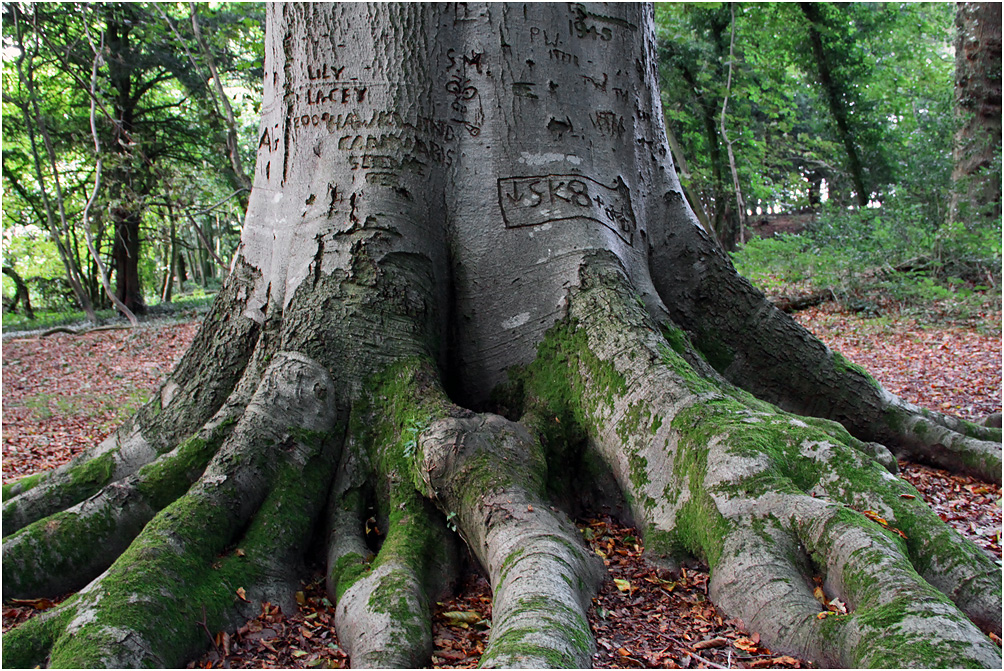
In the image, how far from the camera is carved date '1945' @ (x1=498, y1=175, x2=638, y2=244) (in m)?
4.25

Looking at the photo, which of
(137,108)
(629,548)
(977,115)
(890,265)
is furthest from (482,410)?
(137,108)

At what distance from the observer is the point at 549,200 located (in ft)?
14.0

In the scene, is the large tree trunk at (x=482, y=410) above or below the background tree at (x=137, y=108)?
below

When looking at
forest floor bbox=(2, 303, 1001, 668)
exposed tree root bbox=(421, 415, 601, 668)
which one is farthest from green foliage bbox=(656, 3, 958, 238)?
exposed tree root bbox=(421, 415, 601, 668)

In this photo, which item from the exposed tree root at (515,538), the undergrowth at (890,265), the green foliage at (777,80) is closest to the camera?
the exposed tree root at (515,538)

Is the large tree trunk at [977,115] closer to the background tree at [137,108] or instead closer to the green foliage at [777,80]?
the green foliage at [777,80]

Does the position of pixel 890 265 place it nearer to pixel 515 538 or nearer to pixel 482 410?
pixel 482 410

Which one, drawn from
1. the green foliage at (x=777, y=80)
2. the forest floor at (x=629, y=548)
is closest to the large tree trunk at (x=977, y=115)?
the forest floor at (x=629, y=548)

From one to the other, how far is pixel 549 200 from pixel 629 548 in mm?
2202

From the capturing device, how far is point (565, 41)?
15.0 feet

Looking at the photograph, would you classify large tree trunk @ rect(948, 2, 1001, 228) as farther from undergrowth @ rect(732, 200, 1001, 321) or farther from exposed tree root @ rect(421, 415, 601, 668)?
exposed tree root @ rect(421, 415, 601, 668)

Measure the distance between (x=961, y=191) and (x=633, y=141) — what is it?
10.4 m

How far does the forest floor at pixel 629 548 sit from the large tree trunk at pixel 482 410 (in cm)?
14

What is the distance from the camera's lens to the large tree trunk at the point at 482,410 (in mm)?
2627
